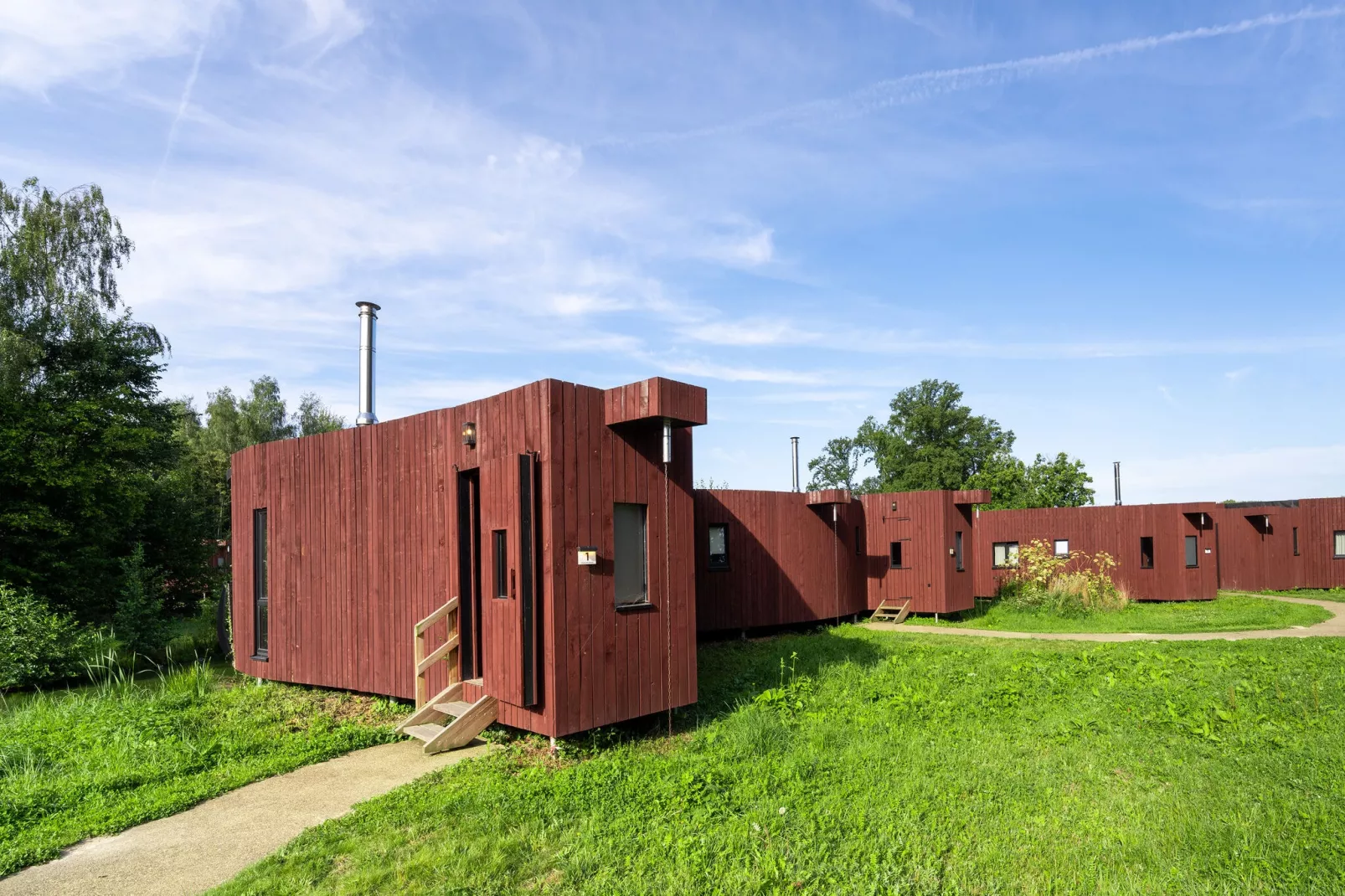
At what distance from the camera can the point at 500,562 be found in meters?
7.09

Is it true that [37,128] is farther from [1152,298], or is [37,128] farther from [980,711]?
[1152,298]

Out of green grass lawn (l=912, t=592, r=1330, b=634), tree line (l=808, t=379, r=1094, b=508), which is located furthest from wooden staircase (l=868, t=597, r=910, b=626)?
tree line (l=808, t=379, r=1094, b=508)

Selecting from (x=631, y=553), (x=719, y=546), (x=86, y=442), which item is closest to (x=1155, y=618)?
(x=719, y=546)

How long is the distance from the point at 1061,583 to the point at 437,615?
15314mm

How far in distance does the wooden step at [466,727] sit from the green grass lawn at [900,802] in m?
0.45

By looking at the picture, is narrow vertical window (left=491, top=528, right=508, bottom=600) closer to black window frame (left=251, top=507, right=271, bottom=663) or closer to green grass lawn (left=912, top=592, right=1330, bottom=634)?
black window frame (left=251, top=507, right=271, bottom=663)

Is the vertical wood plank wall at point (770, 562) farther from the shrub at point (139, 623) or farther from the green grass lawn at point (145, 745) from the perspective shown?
the shrub at point (139, 623)

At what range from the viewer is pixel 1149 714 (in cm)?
728

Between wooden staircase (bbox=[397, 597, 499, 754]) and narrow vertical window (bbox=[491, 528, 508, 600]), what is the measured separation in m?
0.89

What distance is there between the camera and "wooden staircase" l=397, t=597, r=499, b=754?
6836 mm

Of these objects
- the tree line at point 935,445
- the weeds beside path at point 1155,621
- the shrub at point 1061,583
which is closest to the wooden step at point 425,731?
the weeds beside path at point 1155,621

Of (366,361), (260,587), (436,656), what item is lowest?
(436,656)

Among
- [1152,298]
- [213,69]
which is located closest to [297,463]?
[213,69]

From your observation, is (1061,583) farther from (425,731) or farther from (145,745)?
(145,745)
